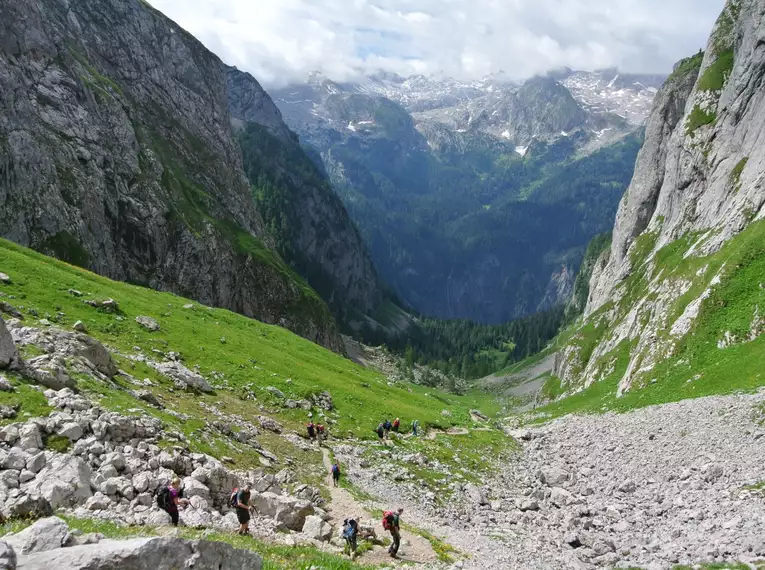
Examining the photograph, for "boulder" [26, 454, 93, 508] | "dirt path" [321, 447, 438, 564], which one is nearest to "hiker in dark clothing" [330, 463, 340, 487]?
"dirt path" [321, 447, 438, 564]

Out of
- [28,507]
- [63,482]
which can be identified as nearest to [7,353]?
[63,482]

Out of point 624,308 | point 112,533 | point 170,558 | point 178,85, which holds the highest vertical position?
point 178,85

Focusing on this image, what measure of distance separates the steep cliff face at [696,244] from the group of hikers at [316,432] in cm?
3483

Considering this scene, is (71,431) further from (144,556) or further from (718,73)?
(718,73)

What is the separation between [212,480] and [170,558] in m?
13.0

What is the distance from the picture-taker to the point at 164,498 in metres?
19.4

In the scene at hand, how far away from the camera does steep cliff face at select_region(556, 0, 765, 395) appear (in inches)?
2290

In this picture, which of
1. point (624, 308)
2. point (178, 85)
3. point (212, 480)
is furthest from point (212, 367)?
point (178, 85)

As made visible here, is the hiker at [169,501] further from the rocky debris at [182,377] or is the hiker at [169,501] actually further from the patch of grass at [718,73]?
the patch of grass at [718,73]

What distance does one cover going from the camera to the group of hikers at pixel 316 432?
41219 millimetres

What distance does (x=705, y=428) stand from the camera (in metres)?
37.8

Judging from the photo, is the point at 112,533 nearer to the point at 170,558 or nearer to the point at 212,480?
the point at 170,558

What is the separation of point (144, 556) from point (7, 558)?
2403mm

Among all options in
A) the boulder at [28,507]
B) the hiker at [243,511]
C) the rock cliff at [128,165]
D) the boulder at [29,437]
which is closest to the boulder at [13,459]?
the boulder at [29,437]
